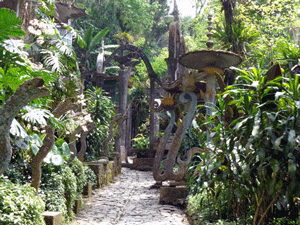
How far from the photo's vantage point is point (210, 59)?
6992 millimetres

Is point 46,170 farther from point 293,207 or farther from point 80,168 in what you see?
point 293,207

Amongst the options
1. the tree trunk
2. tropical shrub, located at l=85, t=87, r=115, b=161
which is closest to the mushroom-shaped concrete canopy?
the tree trunk

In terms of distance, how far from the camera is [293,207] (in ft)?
11.2

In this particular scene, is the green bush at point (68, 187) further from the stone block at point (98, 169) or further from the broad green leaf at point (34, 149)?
the stone block at point (98, 169)

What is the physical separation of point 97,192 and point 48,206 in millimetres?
3263

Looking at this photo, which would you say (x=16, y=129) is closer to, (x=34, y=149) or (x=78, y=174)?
(x=34, y=149)

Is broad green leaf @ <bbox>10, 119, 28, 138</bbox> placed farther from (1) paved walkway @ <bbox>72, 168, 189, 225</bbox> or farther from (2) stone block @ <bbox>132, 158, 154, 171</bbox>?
(2) stone block @ <bbox>132, 158, 154, 171</bbox>

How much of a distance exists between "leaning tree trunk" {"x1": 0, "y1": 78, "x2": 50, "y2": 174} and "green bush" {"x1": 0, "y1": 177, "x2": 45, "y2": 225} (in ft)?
1.24

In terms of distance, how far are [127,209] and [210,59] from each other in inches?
139

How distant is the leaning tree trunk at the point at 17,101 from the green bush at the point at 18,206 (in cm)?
38

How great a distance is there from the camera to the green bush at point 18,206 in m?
2.83

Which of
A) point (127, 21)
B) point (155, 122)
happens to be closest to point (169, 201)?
point (155, 122)

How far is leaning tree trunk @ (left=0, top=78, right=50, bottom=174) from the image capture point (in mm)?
2469

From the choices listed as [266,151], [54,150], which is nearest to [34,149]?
[54,150]
